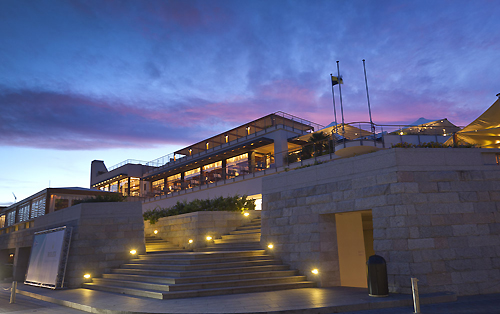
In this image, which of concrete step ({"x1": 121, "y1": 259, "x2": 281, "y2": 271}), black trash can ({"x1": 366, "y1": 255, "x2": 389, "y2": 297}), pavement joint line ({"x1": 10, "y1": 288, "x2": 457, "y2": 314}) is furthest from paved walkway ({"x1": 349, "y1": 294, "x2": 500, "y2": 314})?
concrete step ({"x1": 121, "y1": 259, "x2": 281, "y2": 271})

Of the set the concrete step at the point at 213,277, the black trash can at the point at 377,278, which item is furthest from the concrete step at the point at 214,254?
the black trash can at the point at 377,278

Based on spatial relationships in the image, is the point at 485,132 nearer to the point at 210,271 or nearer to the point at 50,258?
the point at 210,271

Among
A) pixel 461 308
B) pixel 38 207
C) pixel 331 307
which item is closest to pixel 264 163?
pixel 38 207

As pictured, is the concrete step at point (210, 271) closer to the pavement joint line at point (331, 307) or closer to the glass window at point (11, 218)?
the pavement joint line at point (331, 307)

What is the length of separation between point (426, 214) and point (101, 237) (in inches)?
450

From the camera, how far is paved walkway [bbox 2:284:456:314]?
7578mm

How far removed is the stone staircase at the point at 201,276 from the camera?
9930 mm

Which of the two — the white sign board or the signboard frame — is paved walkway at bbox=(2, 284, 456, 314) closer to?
the signboard frame

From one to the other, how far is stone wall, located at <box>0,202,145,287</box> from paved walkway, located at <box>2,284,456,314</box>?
11.7ft

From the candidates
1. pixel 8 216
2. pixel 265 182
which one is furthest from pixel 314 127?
pixel 8 216

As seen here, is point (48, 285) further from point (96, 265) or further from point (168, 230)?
point (168, 230)

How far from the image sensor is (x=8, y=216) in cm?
2752

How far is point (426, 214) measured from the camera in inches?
366

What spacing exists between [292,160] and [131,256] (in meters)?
11.8
